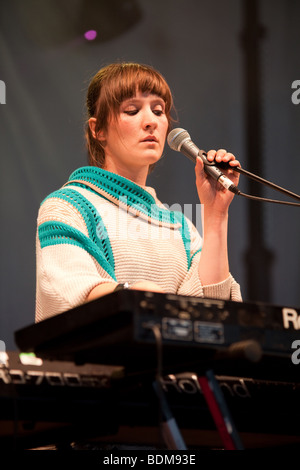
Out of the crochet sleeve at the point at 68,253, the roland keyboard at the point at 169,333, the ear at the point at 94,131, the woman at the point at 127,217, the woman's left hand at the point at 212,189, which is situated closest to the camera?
the roland keyboard at the point at 169,333

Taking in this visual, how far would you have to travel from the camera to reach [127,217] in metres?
1.77

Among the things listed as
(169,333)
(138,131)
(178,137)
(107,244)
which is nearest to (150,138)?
(138,131)

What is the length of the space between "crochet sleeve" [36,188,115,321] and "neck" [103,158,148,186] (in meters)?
0.22

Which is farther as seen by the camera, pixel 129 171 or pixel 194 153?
pixel 129 171

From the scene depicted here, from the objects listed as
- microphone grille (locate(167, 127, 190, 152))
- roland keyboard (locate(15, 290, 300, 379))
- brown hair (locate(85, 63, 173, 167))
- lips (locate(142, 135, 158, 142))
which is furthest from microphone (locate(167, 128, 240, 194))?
roland keyboard (locate(15, 290, 300, 379))

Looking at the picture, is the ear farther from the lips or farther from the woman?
the lips

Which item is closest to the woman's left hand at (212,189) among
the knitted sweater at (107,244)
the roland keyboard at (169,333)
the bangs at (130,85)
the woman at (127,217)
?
the woman at (127,217)

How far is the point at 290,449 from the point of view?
3.89 ft

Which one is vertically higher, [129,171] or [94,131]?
[94,131]

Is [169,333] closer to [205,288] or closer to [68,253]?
[68,253]

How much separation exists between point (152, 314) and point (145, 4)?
1.96 m

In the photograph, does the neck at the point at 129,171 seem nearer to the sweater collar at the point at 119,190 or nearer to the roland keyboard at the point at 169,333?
the sweater collar at the point at 119,190

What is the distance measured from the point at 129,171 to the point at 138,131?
0.12 metres

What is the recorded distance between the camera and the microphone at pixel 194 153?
1.56 m
